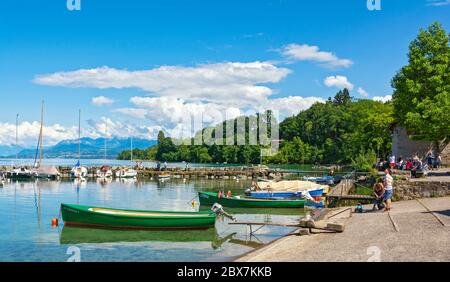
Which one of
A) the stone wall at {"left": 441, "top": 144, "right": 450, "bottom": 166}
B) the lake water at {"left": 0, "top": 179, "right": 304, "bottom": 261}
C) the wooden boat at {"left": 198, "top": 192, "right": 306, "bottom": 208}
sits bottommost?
the lake water at {"left": 0, "top": 179, "right": 304, "bottom": 261}

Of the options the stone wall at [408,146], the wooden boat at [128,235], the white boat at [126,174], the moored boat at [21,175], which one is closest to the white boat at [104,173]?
the white boat at [126,174]

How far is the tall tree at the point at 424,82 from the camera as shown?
1887 inches

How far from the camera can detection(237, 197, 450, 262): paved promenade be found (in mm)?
15203

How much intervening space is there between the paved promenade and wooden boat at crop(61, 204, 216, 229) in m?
9.20

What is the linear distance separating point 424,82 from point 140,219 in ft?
122

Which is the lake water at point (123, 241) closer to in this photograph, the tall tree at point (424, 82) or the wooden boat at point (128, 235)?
the wooden boat at point (128, 235)

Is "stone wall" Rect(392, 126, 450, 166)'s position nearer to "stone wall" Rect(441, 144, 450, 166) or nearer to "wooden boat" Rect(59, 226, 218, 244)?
"stone wall" Rect(441, 144, 450, 166)

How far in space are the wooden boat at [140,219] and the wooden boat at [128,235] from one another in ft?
1.08

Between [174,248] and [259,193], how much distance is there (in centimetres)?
2279

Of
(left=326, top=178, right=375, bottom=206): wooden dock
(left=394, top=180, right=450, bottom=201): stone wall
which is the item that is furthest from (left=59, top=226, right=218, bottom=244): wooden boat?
(left=394, top=180, right=450, bottom=201): stone wall
